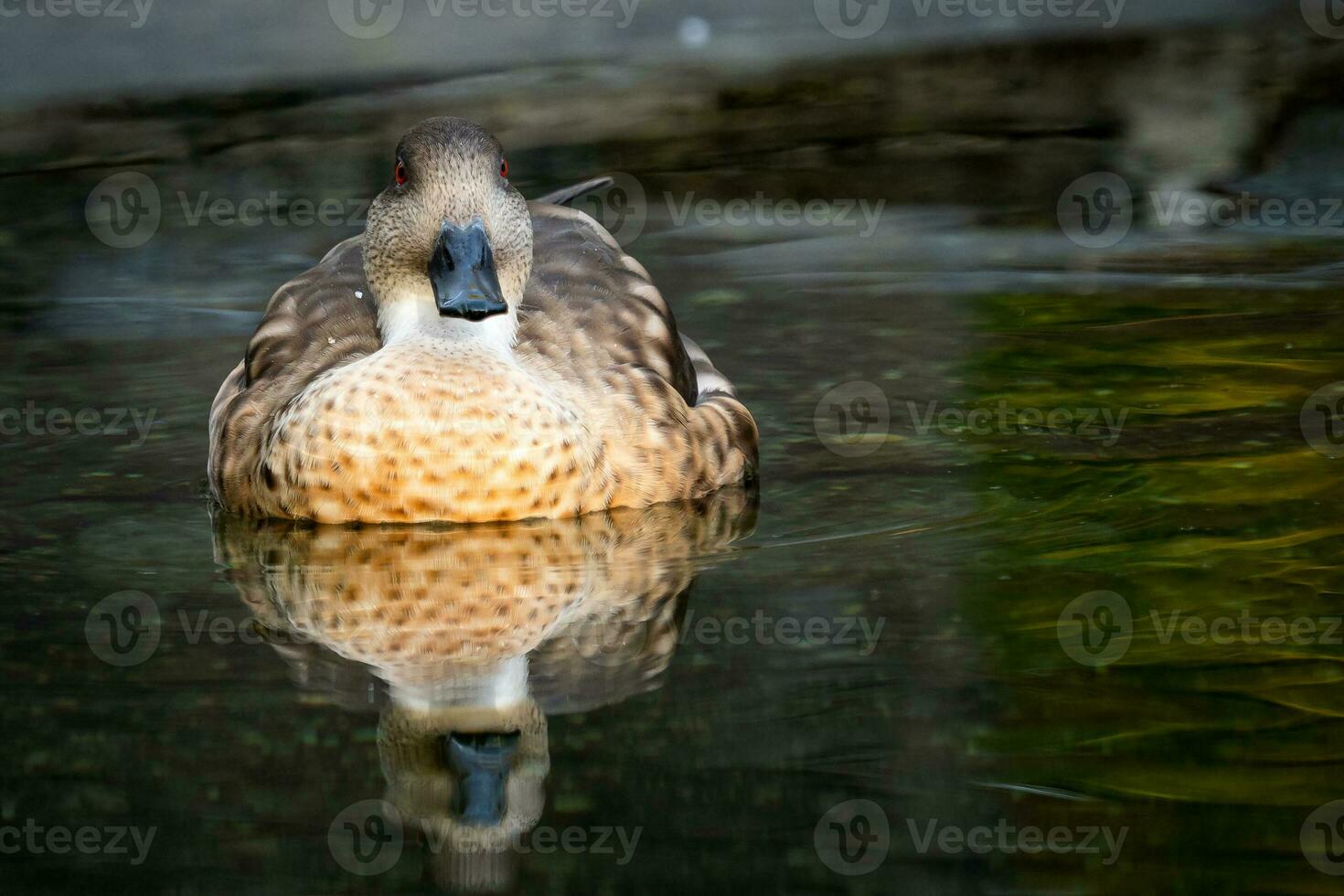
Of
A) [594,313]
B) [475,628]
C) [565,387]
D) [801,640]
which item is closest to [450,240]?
[565,387]

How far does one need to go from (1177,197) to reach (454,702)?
26.8ft

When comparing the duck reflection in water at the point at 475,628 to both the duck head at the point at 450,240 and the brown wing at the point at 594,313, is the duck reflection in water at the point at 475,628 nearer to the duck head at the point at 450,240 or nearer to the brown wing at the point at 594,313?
the brown wing at the point at 594,313

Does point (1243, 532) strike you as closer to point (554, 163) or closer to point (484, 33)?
point (554, 163)

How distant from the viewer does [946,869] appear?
13.9ft

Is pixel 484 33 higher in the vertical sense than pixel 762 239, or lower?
higher

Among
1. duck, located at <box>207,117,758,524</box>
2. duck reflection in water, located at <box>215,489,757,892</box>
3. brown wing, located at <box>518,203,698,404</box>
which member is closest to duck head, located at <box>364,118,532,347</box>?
duck, located at <box>207,117,758,524</box>

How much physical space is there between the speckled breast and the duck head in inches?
10.5

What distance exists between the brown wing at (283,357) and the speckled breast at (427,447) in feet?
0.96

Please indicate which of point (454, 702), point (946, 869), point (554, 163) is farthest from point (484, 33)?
point (946, 869)

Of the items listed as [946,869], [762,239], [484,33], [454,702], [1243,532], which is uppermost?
[484,33]

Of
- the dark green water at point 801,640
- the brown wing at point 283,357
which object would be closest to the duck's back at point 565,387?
the brown wing at point 283,357

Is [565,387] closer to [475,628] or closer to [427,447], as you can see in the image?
[427,447]

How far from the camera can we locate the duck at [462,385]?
702 centimetres

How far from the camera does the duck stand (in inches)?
277
